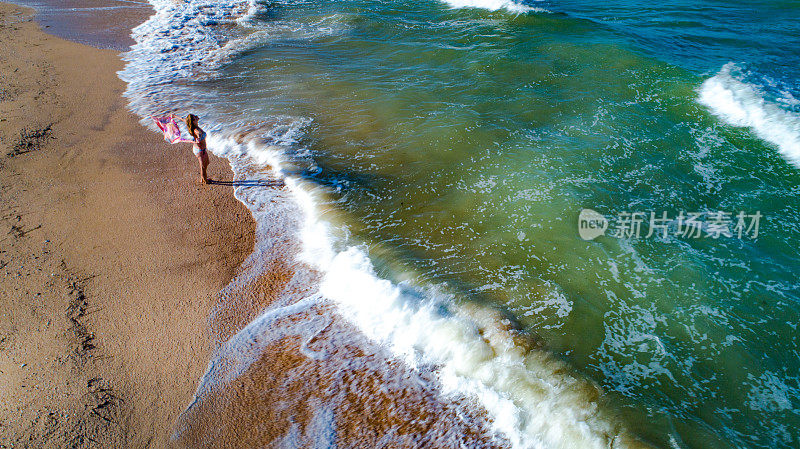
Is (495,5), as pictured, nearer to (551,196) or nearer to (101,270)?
(551,196)

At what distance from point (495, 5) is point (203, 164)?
14.1 metres

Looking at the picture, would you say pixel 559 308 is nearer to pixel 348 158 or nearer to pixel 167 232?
pixel 348 158

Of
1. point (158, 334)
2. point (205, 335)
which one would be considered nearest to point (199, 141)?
point (158, 334)

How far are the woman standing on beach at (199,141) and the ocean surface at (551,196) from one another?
0.72m

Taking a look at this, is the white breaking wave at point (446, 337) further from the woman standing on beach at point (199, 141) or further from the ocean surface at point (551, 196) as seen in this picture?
the woman standing on beach at point (199, 141)

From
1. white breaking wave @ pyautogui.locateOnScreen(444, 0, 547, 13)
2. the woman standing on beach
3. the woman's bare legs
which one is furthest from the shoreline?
white breaking wave @ pyautogui.locateOnScreen(444, 0, 547, 13)

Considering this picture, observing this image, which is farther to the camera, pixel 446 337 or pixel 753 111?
pixel 753 111

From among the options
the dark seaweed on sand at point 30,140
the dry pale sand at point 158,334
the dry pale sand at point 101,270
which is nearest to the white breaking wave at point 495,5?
the dry pale sand at point 101,270

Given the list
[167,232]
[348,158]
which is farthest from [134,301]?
[348,158]

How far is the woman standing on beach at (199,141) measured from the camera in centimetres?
700

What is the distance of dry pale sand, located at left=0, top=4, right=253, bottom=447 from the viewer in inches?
175

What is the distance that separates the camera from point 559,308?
5.61 m

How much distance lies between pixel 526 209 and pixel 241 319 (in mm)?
4732

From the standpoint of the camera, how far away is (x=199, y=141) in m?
7.16
